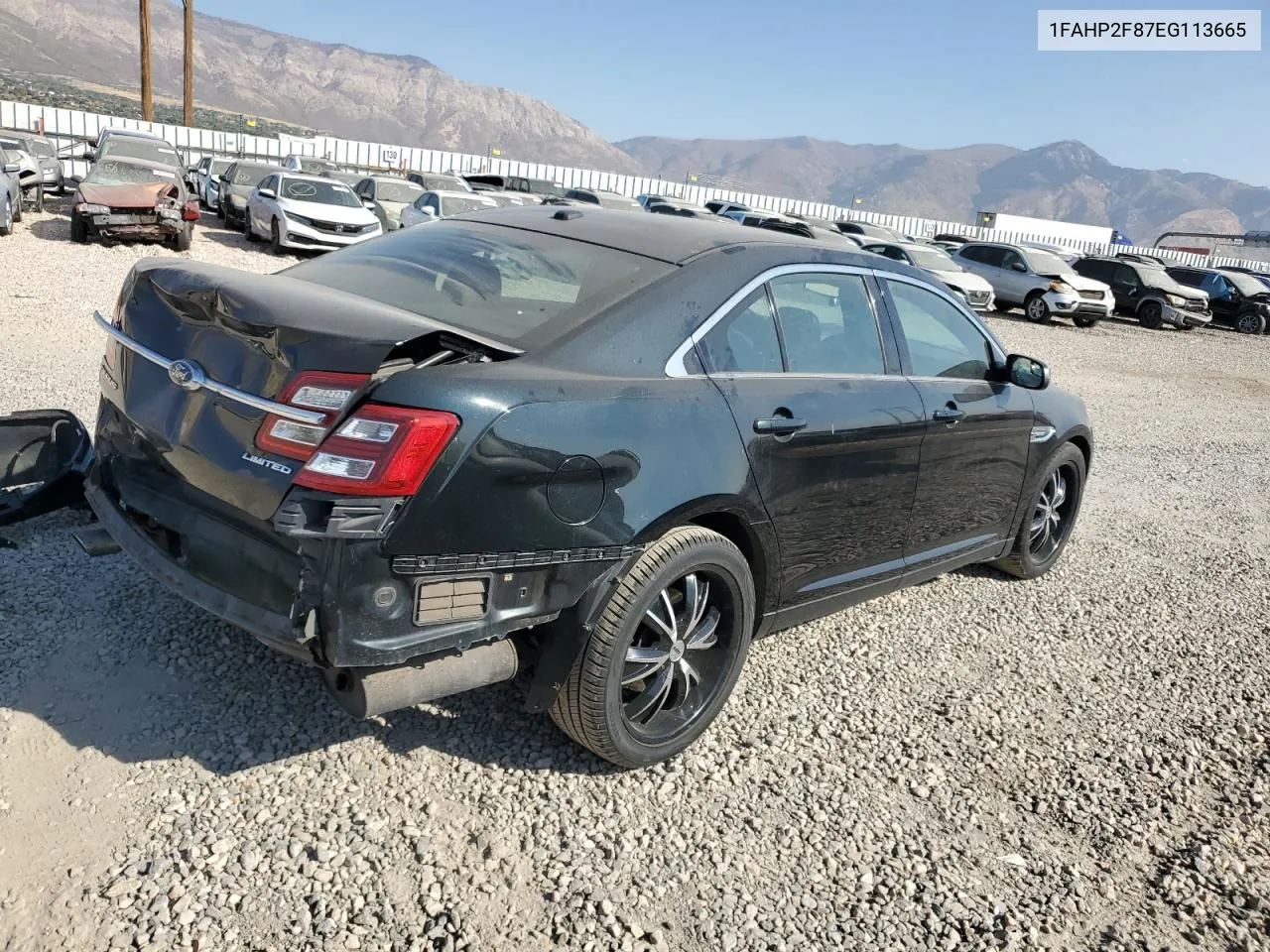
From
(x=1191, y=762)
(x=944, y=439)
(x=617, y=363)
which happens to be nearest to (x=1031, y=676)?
(x=1191, y=762)

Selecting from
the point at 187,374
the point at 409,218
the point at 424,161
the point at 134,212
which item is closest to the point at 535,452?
the point at 187,374

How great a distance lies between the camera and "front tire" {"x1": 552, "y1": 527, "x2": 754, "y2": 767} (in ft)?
9.45

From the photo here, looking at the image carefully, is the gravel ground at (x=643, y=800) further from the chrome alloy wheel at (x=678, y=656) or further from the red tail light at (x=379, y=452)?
the red tail light at (x=379, y=452)

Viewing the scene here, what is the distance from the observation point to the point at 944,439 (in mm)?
4121

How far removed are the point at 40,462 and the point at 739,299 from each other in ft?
10.9

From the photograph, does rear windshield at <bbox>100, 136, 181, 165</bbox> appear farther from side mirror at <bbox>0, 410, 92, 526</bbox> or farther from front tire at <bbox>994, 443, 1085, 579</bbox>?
front tire at <bbox>994, 443, 1085, 579</bbox>

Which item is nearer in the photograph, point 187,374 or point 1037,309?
point 187,374

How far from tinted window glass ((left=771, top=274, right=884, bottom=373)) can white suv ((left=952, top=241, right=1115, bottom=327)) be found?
20.4 meters

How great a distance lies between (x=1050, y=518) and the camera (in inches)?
214

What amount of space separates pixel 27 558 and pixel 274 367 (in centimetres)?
220

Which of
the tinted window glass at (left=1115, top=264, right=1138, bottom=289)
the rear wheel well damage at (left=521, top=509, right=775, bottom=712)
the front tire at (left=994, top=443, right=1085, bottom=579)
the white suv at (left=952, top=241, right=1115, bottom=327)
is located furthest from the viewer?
the tinted window glass at (left=1115, top=264, right=1138, bottom=289)

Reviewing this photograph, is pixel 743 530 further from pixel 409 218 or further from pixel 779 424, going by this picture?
pixel 409 218

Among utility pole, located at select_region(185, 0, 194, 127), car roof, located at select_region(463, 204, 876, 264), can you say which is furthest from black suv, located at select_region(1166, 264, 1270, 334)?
utility pole, located at select_region(185, 0, 194, 127)

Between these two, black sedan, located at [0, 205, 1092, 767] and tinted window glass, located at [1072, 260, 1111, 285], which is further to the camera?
tinted window glass, located at [1072, 260, 1111, 285]
